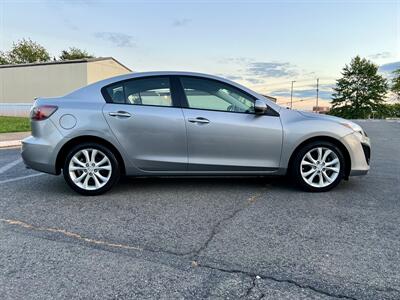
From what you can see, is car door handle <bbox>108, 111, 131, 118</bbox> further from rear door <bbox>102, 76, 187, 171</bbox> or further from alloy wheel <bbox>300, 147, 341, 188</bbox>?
alloy wheel <bbox>300, 147, 341, 188</bbox>

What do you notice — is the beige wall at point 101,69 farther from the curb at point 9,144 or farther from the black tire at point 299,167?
the black tire at point 299,167

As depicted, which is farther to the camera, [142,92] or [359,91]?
[359,91]

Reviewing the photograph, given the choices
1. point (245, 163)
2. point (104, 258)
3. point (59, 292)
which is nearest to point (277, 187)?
point (245, 163)

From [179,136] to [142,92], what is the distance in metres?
0.77

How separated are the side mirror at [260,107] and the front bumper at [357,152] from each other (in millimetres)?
1177

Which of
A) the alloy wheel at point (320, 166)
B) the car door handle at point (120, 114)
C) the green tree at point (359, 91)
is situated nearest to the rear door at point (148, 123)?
the car door handle at point (120, 114)

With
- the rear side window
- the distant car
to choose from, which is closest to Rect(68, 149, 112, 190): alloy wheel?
the distant car

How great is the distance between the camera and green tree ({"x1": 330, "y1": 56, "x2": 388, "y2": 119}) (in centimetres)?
6975

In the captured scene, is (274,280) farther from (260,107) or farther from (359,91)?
(359,91)

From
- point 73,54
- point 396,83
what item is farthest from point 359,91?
point 73,54

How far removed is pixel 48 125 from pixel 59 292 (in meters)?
2.65

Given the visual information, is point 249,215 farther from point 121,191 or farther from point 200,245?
point 121,191

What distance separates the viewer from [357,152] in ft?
15.8

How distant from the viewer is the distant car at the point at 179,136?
4.53 m
